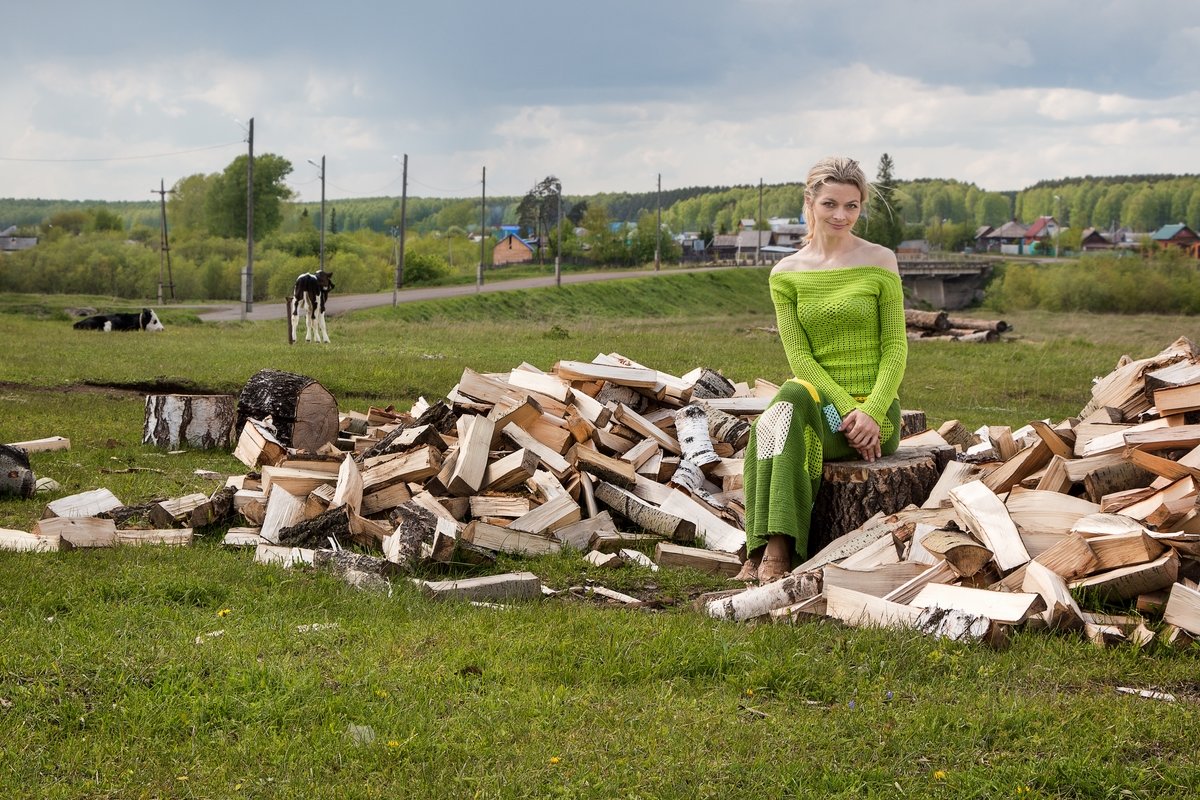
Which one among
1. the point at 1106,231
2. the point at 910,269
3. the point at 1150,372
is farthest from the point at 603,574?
the point at 1106,231

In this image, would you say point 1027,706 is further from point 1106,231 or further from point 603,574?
point 1106,231

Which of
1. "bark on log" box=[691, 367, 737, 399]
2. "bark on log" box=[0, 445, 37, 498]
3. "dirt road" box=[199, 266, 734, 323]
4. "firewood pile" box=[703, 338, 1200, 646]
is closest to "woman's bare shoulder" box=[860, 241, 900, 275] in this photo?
"firewood pile" box=[703, 338, 1200, 646]

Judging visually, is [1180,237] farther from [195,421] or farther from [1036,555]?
[1036,555]

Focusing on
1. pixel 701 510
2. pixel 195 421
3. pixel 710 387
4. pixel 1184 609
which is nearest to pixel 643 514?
pixel 701 510

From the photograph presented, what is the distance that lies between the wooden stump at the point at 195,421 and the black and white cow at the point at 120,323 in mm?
17444

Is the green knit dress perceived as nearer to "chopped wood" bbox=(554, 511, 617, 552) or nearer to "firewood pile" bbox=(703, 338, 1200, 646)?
"firewood pile" bbox=(703, 338, 1200, 646)

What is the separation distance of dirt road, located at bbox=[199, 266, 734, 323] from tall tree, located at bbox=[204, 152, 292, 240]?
26.6 metres

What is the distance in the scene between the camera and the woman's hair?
6.07 metres

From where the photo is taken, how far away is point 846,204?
612 centimetres

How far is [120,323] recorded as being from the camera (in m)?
26.8

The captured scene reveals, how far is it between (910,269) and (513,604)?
75.0 meters

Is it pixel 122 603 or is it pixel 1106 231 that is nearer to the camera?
pixel 122 603

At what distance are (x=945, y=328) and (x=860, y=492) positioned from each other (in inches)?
1012

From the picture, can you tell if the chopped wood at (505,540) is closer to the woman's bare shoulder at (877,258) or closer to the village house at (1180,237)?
the woman's bare shoulder at (877,258)
